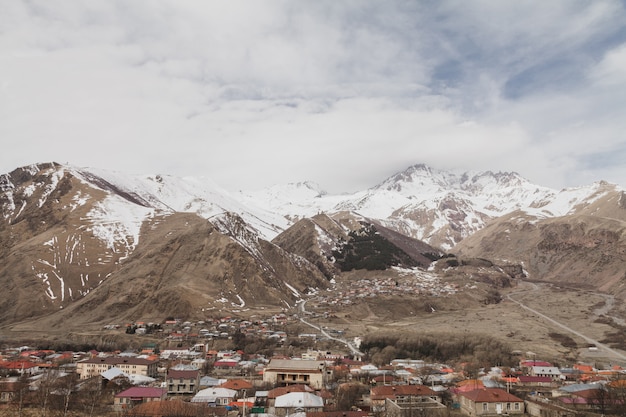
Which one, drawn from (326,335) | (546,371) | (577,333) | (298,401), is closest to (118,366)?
(298,401)

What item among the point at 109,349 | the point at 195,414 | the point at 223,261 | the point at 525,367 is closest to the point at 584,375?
the point at 525,367

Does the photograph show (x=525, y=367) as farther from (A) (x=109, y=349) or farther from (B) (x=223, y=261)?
(B) (x=223, y=261)

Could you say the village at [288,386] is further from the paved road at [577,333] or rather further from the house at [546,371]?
the paved road at [577,333]

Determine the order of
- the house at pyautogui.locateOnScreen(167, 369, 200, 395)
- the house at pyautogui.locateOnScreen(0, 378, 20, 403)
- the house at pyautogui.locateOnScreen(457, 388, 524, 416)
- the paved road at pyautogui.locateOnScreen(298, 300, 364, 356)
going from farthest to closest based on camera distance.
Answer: the paved road at pyautogui.locateOnScreen(298, 300, 364, 356) < the house at pyautogui.locateOnScreen(167, 369, 200, 395) < the house at pyautogui.locateOnScreen(0, 378, 20, 403) < the house at pyautogui.locateOnScreen(457, 388, 524, 416)

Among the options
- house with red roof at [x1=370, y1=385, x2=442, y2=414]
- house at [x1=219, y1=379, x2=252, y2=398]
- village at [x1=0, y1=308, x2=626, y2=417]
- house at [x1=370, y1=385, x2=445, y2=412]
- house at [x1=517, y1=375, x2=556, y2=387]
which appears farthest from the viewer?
house at [x1=517, y1=375, x2=556, y2=387]

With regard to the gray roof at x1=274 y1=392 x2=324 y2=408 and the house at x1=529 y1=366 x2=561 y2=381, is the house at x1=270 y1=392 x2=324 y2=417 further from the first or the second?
the house at x1=529 y1=366 x2=561 y2=381

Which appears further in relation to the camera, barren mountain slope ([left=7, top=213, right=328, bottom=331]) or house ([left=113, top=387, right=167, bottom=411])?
barren mountain slope ([left=7, top=213, right=328, bottom=331])

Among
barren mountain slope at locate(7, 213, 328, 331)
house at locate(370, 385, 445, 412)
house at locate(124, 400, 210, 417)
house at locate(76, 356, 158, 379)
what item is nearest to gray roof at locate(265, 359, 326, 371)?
house at locate(370, 385, 445, 412)
